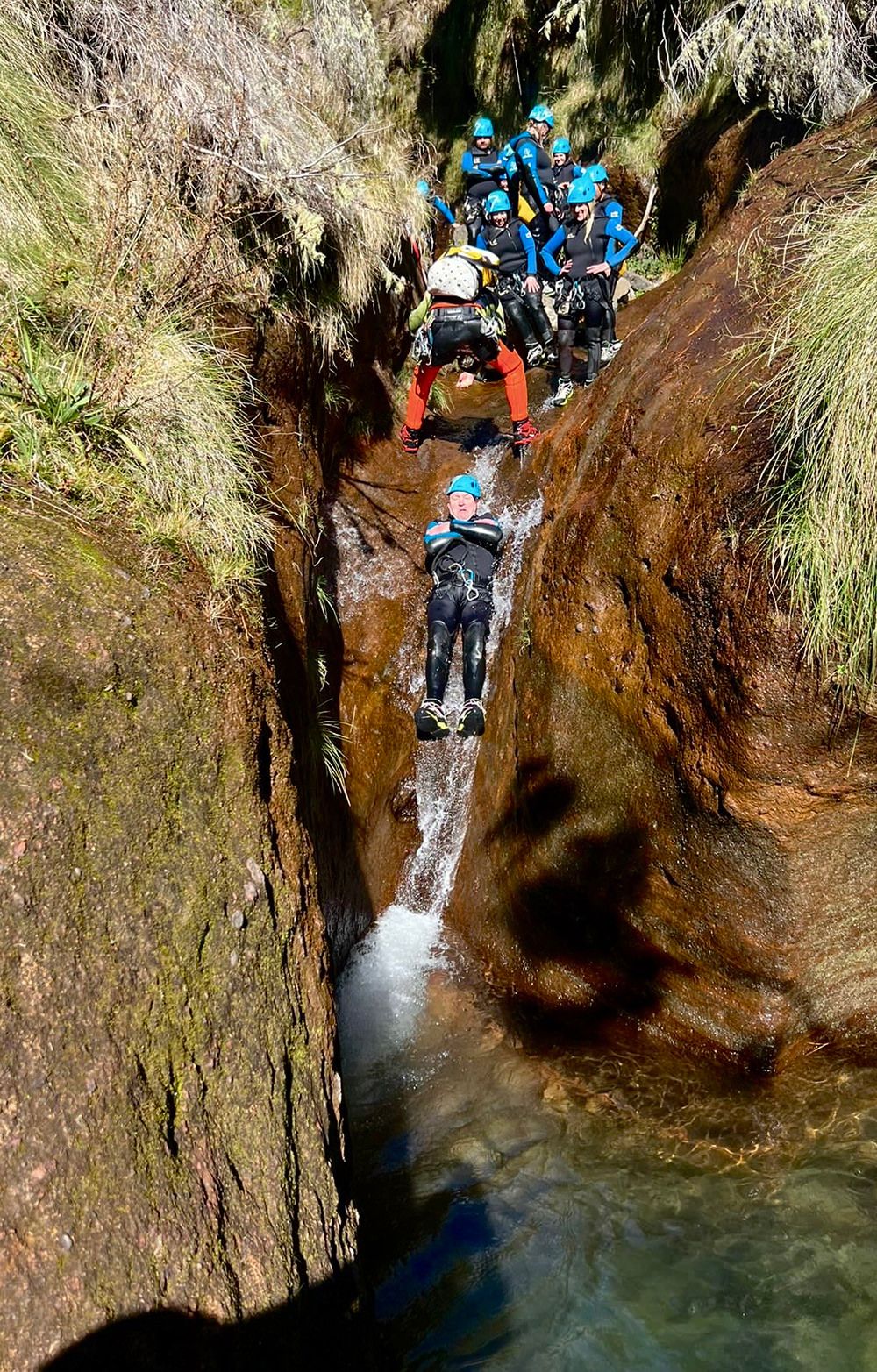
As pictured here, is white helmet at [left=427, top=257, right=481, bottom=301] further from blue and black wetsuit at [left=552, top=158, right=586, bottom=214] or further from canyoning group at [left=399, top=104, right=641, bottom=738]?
blue and black wetsuit at [left=552, top=158, right=586, bottom=214]

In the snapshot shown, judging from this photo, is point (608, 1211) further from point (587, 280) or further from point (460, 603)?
point (587, 280)

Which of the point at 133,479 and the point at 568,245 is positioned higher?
the point at 568,245

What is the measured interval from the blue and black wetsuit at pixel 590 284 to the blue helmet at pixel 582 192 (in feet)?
0.59

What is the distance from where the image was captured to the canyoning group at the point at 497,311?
5977 mm

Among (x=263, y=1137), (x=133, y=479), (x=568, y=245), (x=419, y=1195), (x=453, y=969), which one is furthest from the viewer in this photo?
(x=568, y=245)

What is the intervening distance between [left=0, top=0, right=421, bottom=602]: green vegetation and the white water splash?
2111 mm

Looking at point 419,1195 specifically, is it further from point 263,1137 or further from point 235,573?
point 235,573

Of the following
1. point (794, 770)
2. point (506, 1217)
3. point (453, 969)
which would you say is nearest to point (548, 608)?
point (794, 770)

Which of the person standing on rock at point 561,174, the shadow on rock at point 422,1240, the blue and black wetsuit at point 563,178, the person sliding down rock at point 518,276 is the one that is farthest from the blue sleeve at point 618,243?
the shadow on rock at point 422,1240

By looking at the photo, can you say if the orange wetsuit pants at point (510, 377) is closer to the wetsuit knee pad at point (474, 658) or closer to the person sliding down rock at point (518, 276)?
the person sliding down rock at point (518, 276)

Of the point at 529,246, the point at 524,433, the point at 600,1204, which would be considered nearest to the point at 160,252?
the point at 524,433

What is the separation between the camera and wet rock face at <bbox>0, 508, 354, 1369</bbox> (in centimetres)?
188

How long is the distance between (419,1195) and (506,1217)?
0.43 meters

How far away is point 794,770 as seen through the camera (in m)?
3.67
